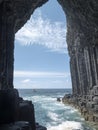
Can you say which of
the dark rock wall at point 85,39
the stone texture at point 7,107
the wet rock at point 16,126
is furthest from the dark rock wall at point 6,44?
the dark rock wall at point 85,39

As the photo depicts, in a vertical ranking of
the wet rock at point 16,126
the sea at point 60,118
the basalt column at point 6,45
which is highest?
the basalt column at point 6,45

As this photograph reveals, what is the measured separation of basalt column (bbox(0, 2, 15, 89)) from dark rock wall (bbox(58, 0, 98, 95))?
11.9m

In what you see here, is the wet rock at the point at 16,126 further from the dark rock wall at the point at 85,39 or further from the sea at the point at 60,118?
the dark rock wall at the point at 85,39

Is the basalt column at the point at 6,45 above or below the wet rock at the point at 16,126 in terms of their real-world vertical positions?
above

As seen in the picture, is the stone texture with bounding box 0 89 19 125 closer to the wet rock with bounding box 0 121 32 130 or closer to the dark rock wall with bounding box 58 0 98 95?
the wet rock with bounding box 0 121 32 130

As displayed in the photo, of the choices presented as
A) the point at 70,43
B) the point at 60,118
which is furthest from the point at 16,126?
the point at 70,43

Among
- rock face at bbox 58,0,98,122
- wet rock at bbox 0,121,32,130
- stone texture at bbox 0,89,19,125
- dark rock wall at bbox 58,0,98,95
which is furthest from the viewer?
rock face at bbox 58,0,98,122

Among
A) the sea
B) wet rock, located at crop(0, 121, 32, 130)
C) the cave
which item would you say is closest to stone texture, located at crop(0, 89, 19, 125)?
the cave

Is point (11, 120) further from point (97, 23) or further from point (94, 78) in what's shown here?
point (94, 78)

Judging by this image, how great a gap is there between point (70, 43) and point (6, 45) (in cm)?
4122

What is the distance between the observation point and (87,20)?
3212cm

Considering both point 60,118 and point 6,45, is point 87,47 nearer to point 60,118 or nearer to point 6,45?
point 60,118

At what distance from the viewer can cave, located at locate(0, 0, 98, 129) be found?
1439cm

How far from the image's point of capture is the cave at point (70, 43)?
47.2ft
